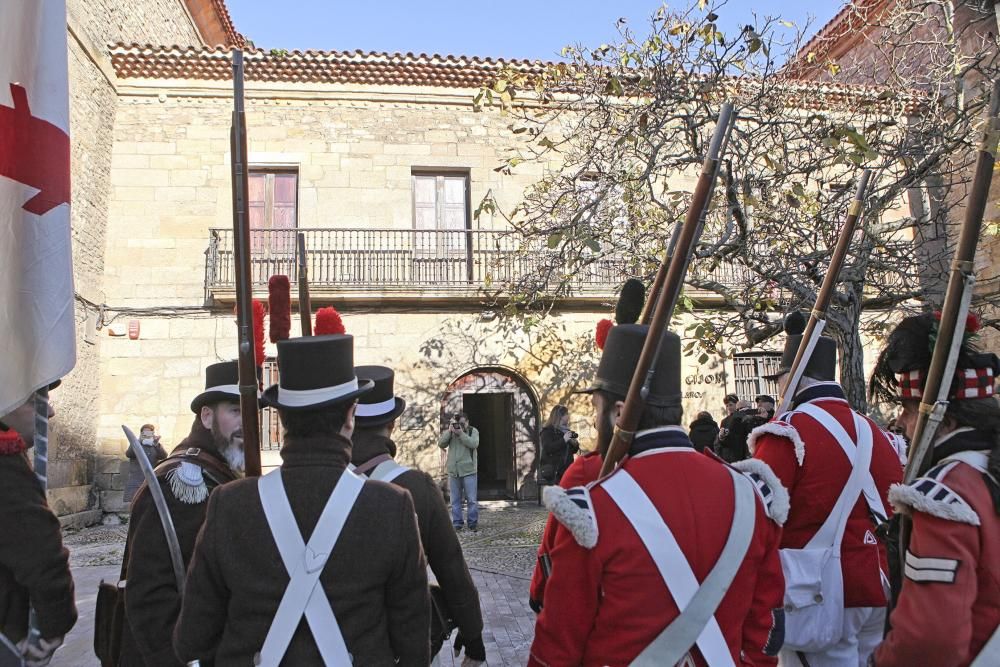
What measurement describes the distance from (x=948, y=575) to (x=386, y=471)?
1.96 meters

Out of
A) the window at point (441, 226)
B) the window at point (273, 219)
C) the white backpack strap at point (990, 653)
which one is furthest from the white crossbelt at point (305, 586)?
the window at point (273, 219)

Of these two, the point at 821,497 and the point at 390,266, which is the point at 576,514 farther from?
the point at 390,266

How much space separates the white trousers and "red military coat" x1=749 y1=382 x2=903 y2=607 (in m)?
0.05

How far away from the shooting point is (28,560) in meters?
2.59

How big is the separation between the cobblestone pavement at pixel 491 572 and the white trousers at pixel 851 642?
183cm

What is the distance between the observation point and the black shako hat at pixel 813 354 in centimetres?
319

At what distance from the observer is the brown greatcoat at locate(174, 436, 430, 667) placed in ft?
6.49

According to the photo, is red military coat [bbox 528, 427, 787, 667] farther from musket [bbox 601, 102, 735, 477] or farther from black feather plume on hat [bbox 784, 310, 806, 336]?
black feather plume on hat [bbox 784, 310, 806, 336]

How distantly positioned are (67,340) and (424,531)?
58.9 inches

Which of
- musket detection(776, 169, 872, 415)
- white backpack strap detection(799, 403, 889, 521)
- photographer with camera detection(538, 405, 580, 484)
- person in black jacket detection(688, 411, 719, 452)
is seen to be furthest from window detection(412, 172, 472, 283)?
white backpack strap detection(799, 403, 889, 521)

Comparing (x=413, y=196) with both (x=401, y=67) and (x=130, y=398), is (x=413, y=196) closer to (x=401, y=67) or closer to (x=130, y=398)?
(x=401, y=67)

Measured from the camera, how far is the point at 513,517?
1198 cm

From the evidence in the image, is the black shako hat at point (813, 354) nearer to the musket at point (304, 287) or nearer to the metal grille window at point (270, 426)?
the musket at point (304, 287)

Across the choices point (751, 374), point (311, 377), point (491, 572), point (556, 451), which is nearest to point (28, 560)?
point (311, 377)
